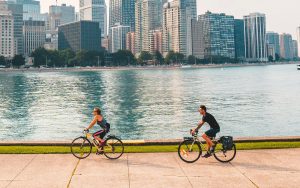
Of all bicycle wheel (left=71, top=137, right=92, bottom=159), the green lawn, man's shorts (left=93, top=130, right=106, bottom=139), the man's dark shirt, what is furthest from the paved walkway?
the man's dark shirt

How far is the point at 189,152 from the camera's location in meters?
19.8

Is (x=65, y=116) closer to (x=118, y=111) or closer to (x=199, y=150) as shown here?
(x=118, y=111)

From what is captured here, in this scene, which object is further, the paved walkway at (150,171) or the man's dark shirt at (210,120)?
the man's dark shirt at (210,120)

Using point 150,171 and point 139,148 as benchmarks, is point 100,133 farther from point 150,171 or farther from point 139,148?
point 150,171

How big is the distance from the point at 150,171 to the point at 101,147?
12.0 feet

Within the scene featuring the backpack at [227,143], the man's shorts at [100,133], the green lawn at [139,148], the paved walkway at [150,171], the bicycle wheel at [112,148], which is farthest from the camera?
the green lawn at [139,148]

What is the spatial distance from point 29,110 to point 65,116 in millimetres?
12479

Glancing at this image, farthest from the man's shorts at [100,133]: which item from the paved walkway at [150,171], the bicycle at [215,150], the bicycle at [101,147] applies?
the bicycle at [215,150]

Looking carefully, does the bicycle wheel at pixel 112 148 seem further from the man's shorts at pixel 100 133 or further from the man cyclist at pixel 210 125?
the man cyclist at pixel 210 125

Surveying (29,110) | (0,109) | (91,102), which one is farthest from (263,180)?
(91,102)

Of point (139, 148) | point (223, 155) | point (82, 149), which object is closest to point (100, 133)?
point (82, 149)

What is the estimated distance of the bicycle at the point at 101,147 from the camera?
19938mm

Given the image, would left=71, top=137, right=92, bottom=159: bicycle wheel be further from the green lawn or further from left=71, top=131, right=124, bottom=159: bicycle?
the green lawn

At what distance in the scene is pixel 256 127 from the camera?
51.5 metres
